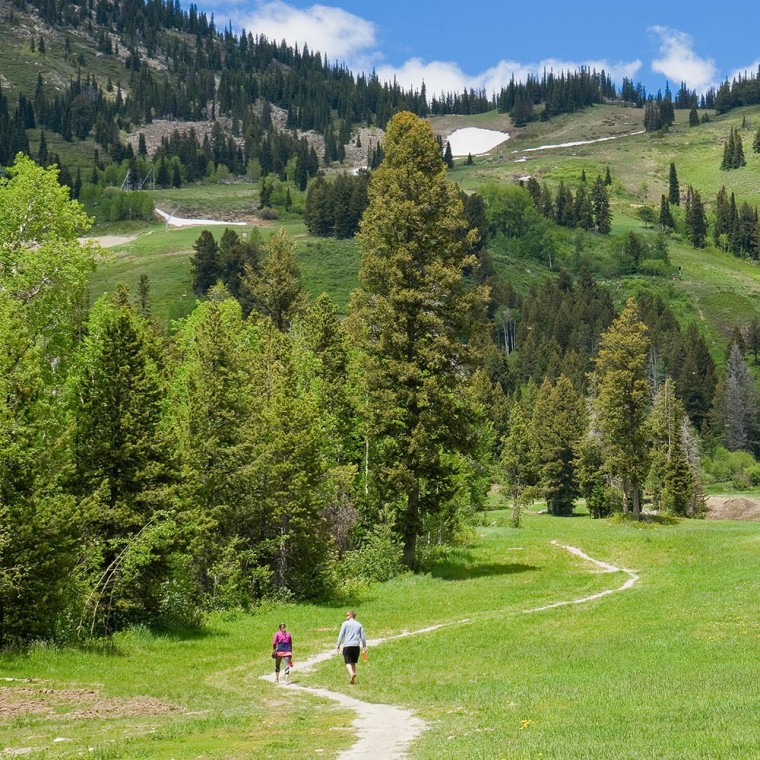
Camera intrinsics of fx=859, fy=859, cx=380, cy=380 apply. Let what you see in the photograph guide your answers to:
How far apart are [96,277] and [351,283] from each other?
1952 inches

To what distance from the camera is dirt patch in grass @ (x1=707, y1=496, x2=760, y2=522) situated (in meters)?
85.8

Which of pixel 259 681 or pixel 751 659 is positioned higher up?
pixel 751 659

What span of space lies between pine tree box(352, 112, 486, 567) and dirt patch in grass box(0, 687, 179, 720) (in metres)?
20.8

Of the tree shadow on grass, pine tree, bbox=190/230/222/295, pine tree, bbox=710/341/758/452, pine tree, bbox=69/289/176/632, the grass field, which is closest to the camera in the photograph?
the grass field

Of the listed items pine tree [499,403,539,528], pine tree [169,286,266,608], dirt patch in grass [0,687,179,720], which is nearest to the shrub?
pine tree [169,286,266,608]

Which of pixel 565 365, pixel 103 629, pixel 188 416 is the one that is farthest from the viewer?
pixel 565 365

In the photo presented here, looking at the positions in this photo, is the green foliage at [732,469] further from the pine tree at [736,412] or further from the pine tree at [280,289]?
the pine tree at [280,289]

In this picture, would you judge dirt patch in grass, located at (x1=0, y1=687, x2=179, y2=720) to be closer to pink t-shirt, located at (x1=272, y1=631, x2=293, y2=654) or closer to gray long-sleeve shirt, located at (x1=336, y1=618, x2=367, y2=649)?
pink t-shirt, located at (x1=272, y1=631, x2=293, y2=654)

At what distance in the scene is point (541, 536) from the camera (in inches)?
2279

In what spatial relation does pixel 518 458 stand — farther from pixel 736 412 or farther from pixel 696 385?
pixel 696 385

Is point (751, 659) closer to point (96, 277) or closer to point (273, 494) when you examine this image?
point (273, 494)

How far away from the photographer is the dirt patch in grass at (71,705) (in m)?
18.6

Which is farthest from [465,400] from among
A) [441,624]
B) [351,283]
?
[351,283]

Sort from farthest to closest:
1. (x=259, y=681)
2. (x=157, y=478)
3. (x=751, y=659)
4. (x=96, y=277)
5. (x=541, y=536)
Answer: (x=96, y=277) < (x=541, y=536) < (x=157, y=478) < (x=259, y=681) < (x=751, y=659)
